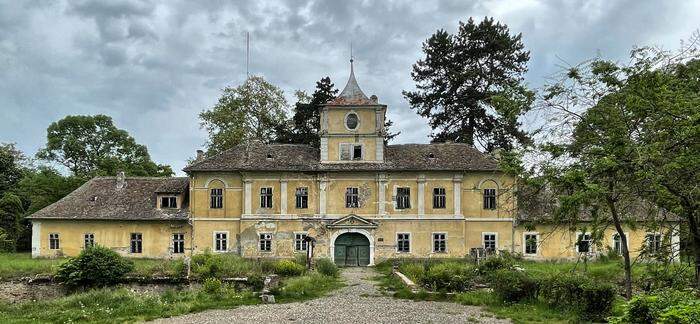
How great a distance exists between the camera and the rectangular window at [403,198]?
3219 centimetres

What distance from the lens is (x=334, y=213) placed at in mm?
32281

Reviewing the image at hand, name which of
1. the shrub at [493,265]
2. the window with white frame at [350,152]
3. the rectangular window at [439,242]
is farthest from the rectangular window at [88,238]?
the shrub at [493,265]

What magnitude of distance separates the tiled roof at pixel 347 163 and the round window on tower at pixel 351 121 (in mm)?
2172

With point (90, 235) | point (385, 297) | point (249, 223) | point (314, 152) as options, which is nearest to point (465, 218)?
point (314, 152)

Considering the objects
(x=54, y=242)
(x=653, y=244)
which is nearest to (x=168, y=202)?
(x=54, y=242)

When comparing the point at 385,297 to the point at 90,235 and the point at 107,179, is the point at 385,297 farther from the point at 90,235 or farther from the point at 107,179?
the point at 107,179

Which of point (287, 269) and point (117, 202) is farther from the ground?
point (117, 202)

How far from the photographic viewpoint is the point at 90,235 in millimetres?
32656

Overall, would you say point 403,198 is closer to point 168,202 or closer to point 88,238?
point 168,202

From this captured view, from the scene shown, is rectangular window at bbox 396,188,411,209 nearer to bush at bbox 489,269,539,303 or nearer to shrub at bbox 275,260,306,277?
shrub at bbox 275,260,306,277

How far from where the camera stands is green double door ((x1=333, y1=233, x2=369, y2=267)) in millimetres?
31906

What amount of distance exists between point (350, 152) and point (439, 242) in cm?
706

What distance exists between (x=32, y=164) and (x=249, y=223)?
1223 inches

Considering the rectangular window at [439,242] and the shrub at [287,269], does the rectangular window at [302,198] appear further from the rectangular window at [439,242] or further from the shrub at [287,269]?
the shrub at [287,269]
